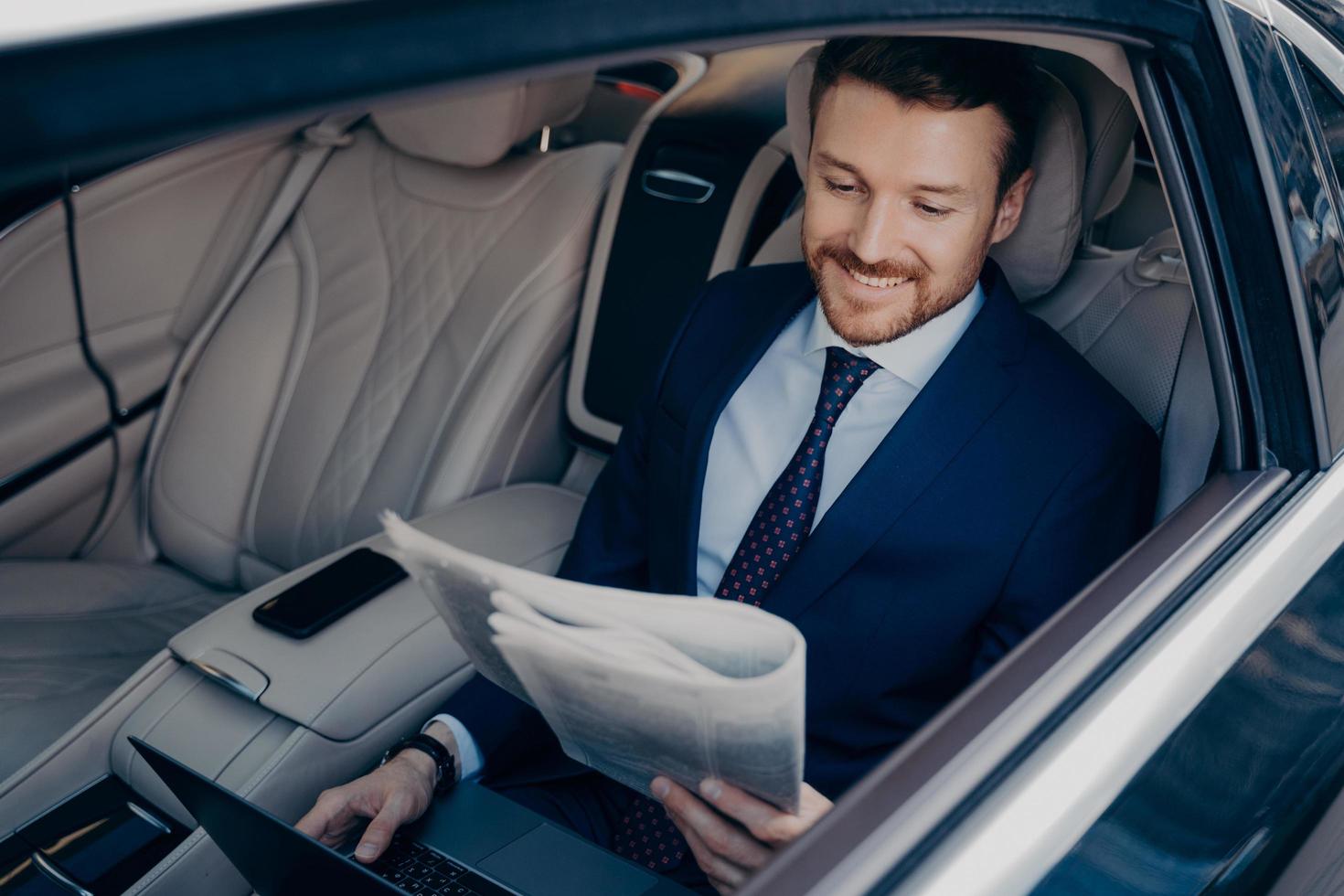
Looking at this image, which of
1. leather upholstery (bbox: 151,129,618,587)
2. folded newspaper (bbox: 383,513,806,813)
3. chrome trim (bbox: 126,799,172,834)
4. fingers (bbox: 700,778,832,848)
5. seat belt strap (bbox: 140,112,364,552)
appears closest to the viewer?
folded newspaper (bbox: 383,513,806,813)

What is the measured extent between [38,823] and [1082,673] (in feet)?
4.24

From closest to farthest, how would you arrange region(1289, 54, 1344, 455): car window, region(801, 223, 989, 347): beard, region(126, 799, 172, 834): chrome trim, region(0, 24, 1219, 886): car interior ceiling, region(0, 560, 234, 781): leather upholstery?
region(1289, 54, 1344, 455): car window, region(801, 223, 989, 347): beard, region(126, 799, 172, 834): chrome trim, region(0, 560, 234, 781): leather upholstery, region(0, 24, 1219, 886): car interior ceiling

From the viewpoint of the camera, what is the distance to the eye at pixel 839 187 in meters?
1.31

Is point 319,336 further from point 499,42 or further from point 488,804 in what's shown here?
point 499,42

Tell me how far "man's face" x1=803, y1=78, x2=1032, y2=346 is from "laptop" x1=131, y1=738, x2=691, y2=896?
0.64 metres

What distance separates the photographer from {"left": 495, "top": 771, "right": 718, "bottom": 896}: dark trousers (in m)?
1.37

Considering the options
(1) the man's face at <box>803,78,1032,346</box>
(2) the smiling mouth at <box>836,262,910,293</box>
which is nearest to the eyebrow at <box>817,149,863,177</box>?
(1) the man's face at <box>803,78,1032,346</box>

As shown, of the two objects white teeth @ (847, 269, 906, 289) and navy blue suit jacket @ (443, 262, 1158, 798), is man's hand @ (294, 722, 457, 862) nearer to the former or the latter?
navy blue suit jacket @ (443, 262, 1158, 798)

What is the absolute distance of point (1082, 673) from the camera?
2.78ft

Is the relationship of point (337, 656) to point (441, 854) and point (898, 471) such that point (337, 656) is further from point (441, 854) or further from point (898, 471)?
A: point (898, 471)

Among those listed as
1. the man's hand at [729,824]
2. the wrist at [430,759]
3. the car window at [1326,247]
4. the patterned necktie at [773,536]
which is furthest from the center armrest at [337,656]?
the car window at [1326,247]

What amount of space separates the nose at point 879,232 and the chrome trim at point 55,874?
1.16 meters

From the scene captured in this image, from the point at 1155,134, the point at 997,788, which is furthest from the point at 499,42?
the point at 1155,134

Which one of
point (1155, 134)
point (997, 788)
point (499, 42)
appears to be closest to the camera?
point (499, 42)
